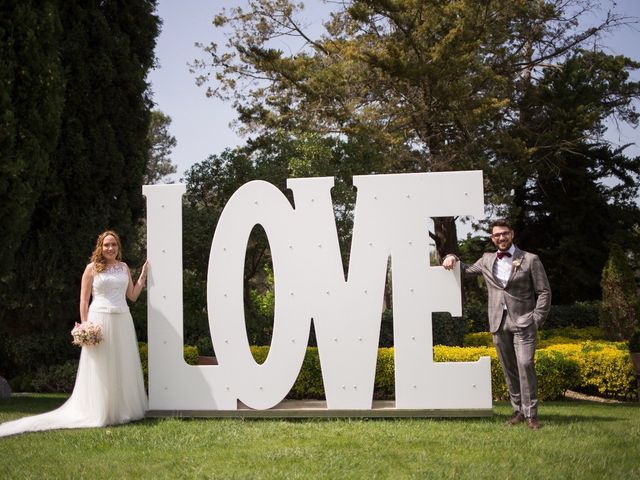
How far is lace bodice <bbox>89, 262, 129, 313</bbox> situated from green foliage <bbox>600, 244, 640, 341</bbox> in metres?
14.4

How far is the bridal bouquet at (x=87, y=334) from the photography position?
706cm

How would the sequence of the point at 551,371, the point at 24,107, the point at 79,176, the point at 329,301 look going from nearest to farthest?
1. the point at 329,301
2. the point at 24,107
3. the point at 551,371
4. the point at 79,176

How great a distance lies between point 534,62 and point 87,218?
16.8m

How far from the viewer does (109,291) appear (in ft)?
24.3

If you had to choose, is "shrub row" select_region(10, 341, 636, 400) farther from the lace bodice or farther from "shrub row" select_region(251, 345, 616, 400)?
the lace bodice

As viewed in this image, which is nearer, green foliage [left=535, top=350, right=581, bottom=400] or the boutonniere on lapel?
the boutonniere on lapel

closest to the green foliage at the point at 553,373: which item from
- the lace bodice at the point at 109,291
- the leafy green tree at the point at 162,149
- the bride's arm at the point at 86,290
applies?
the lace bodice at the point at 109,291

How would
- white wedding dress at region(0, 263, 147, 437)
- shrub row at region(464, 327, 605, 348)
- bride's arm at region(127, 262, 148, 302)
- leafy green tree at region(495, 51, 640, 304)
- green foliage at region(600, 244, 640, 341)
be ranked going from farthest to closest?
leafy green tree at region(495, 51, 640, 304)
green foliage at region(600, 244, 640, 341)
shrub row at region(464, 327, 605, 348)
bride's arm at region(127, 262, 148, 302)
white wedding dress at region(0, 263, 147, 437)

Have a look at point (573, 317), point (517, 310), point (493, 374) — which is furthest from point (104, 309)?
point (573, 317)

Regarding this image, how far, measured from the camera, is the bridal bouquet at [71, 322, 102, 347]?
7.06 meters

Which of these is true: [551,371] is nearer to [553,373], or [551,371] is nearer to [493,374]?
[553,373]

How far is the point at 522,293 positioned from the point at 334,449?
2450mm

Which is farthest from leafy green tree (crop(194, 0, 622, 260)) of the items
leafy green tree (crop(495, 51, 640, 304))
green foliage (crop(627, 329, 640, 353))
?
green foliage (crop(627, 329, 640, 353))

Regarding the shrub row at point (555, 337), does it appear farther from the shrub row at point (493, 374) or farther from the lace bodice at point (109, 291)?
the lace bodice at point (109, 291)
